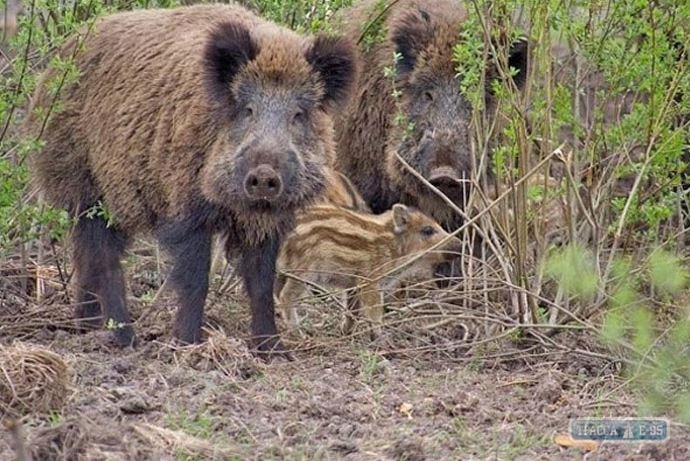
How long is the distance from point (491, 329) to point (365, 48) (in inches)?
85.4

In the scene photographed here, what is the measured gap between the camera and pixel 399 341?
7582 mm

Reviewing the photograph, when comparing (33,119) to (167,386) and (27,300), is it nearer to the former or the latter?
(27,300)

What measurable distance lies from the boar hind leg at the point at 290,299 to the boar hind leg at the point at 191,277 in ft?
2.41

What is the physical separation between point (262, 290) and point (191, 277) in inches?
13.4

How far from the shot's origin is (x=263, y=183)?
692cm

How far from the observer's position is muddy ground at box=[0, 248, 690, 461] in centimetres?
529

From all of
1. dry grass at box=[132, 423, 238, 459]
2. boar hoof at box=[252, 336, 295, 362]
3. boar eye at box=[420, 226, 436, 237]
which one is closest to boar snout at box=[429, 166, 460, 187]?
boar eye at box=[420, 226, 436, 237]

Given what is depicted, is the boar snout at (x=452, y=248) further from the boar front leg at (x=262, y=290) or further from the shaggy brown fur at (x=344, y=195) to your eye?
the boar front leg at (x=262, y=290)

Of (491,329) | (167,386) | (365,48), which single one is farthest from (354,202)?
(167,386)

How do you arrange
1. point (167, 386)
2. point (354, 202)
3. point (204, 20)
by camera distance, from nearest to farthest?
point (167, 386)
point (204, 20)
point (354, 202)

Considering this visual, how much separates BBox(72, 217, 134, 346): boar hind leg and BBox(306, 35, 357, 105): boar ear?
1362mm

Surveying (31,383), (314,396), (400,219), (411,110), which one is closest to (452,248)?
(400,219)

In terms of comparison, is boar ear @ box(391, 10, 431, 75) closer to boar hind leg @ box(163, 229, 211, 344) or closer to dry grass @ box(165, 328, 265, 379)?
boar hind leg @ box(163, 229, 211, 344)

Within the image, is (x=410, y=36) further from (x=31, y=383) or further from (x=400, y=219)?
(x=31, y=383)
